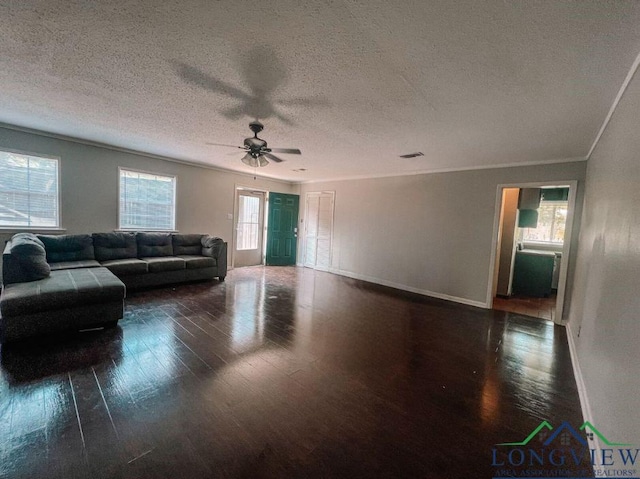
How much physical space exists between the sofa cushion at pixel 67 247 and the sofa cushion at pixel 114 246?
0.10 metres

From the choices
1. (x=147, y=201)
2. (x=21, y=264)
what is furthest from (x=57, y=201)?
(x=21, y=264)

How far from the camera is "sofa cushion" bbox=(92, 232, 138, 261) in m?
4.44

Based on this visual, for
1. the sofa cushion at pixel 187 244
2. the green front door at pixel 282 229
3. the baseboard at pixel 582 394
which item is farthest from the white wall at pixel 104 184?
the baseboard at pixel 582 394

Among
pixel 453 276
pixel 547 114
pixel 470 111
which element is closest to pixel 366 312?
pixel 453 276

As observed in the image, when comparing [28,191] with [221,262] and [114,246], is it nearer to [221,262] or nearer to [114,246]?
[114,246]

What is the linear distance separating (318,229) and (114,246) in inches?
174

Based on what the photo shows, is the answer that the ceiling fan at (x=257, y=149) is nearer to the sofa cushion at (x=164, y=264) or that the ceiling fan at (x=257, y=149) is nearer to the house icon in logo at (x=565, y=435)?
the sofa cushion at (x=164, y=264)

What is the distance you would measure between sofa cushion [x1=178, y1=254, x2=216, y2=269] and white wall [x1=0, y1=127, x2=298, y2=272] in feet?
3.15

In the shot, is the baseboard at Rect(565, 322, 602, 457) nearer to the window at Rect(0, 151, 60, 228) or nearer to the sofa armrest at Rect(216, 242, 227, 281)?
the sofa armrest at Rect(216, 242, 227, 281)

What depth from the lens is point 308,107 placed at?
2.66 metres

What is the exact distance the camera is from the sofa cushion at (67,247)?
13.1ft

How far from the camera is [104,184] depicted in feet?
15.6

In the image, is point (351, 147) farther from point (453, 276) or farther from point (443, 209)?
point (453, 276)

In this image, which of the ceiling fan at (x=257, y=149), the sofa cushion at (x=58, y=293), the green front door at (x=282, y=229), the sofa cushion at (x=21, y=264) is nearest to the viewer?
the sofa cushion at (x=58, y=293)
